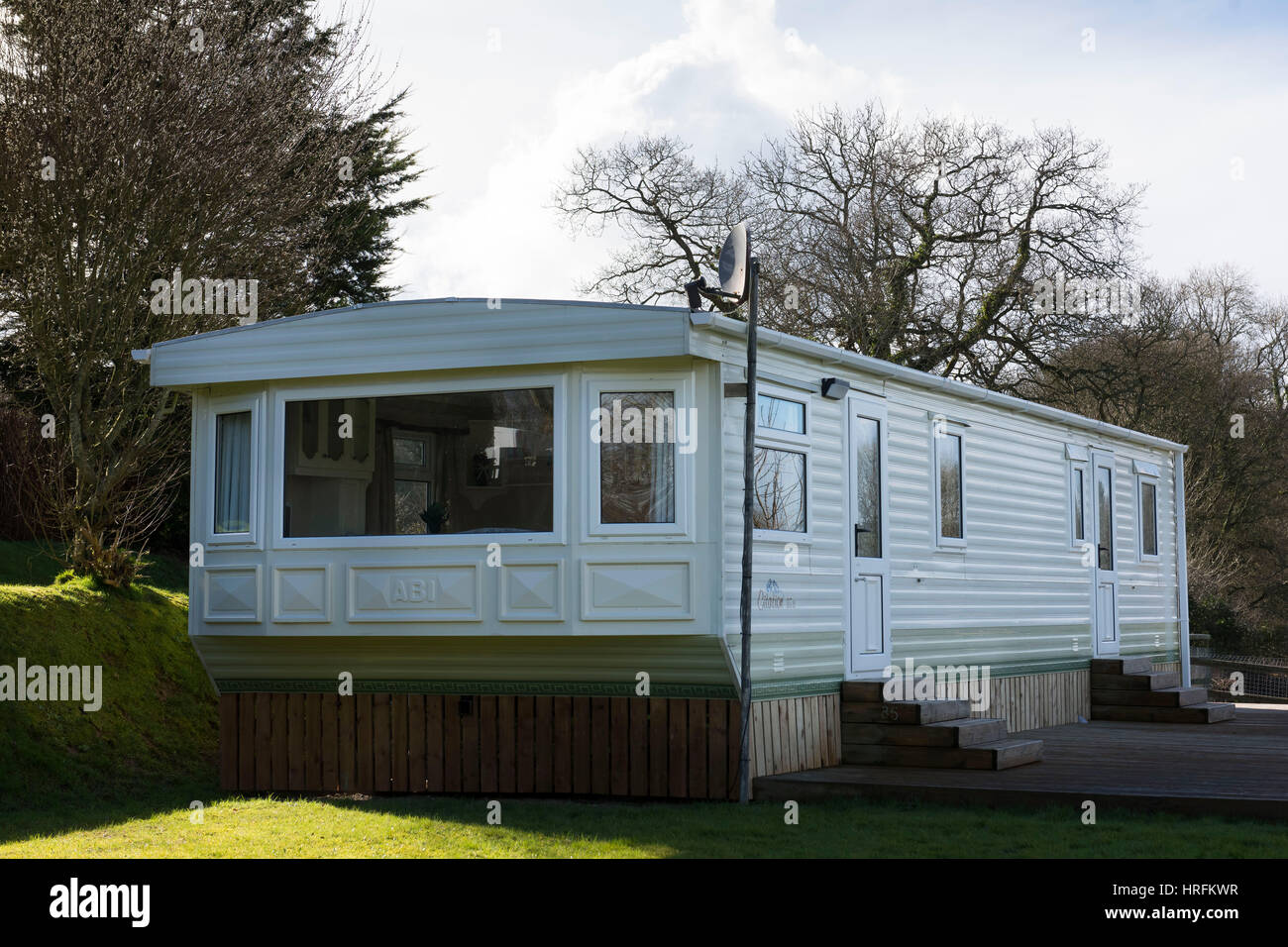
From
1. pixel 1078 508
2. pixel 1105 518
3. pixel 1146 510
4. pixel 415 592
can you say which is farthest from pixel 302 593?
pixel 1146 510

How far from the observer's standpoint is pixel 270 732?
10320 mm

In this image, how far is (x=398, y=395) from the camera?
9492 mm

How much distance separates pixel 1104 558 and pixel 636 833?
8.40 meters

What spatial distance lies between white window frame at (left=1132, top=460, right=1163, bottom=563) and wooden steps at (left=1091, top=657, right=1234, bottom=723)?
5.12ft

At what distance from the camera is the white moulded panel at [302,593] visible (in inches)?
377

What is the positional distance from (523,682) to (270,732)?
2070 mm

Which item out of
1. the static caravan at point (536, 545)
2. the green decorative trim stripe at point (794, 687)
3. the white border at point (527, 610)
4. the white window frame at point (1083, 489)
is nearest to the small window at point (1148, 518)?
the white window frame at point (1083, 489)

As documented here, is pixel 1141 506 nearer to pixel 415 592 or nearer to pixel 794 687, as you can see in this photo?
pixel 794 687

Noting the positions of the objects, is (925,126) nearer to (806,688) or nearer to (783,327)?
(783,327)

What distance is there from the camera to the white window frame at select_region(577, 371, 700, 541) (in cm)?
878

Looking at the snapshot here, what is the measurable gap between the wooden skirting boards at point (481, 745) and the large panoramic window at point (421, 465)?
1.28m

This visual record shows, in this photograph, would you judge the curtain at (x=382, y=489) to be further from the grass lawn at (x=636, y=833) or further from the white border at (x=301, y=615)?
the grass lawn at (x=636, y=833)

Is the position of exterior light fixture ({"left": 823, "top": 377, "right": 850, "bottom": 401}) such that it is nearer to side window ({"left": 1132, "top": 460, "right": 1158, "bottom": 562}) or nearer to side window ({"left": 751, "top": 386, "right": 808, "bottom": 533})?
side window ({"left": 751, "top": 386, "right": 808, "bottom": 533})
